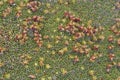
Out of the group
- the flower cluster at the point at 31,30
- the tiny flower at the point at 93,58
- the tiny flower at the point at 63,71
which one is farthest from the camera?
the tiny flower at the point at 93,58

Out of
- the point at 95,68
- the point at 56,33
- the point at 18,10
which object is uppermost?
the point at 18,10

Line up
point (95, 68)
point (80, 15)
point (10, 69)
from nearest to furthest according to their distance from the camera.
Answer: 1. point (10, 69)
2. point (95, 68)
3. point (80, 15)

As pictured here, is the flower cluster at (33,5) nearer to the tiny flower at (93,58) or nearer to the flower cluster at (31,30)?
the flower cluster at (31,30)

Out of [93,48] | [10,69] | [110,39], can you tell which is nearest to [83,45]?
[93,48]

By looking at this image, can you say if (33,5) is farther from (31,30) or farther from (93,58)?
(93,58)

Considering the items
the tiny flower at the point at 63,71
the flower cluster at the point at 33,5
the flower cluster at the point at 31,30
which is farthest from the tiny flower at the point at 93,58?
the flower cluster at the point at 33,5

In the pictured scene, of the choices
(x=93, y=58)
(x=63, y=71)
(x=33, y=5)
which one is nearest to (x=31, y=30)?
(x=33, y=5)

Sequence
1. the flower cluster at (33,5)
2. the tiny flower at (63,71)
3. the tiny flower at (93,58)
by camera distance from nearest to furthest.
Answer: the tiny flower at (63,71), the tiny flower at (93,58), the flower cluster at (33,5)

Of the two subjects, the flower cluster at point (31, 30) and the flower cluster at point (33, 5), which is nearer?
the flower cluster at point (31, 30)

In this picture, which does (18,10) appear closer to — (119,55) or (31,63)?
(31,63)

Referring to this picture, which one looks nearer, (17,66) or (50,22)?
(17,66)

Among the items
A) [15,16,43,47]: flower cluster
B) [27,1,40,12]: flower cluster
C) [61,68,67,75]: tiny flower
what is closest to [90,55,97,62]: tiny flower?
[61,68,67,75]: tiny flower
